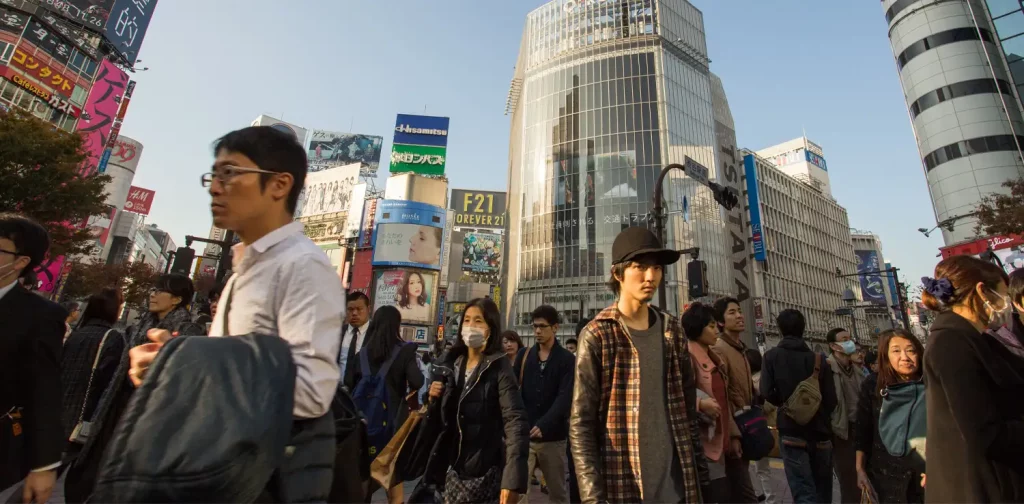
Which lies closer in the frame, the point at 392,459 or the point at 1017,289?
the point at 1017,289

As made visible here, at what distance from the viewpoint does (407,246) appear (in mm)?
46719

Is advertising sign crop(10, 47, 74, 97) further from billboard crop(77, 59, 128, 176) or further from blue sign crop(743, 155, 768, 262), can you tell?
blue sign crop(743, 155, 768, 262)

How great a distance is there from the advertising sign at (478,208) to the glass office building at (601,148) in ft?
51.5

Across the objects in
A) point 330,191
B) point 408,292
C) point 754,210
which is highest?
point 330,191

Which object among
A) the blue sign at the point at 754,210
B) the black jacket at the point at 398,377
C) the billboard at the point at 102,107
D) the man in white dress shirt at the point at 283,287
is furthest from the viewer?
the blue sign at the point at 754,210

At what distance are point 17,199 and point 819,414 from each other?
21.7 metres

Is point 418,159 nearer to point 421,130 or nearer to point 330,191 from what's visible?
point 421,130

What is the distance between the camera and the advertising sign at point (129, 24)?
36406 millimetres

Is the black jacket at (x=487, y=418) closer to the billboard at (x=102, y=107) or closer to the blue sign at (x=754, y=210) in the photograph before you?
the billboard at (x=102, y=107)

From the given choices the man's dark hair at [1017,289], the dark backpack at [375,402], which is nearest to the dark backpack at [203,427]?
the dark backpack at [375,402]

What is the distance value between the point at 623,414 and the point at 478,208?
60.5m

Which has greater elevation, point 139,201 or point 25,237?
point 139,201

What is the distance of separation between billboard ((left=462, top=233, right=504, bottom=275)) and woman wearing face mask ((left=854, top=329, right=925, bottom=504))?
171 ft

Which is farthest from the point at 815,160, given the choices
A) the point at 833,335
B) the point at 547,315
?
the point at 547,315
